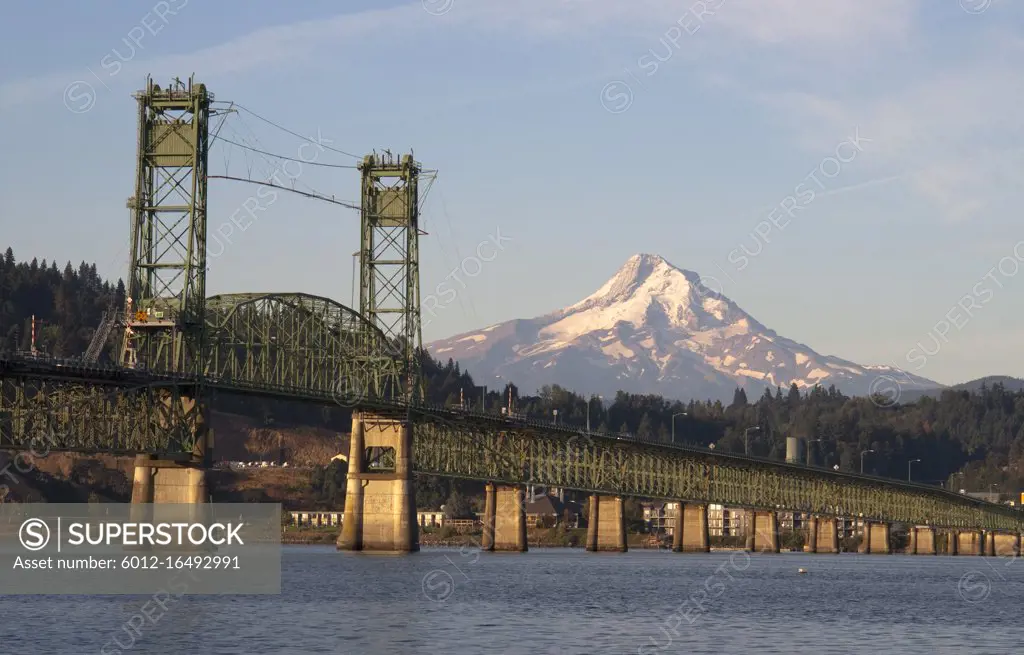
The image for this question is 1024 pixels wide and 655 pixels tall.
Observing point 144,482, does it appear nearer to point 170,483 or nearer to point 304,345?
point 170,483

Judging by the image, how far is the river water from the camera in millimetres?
70562

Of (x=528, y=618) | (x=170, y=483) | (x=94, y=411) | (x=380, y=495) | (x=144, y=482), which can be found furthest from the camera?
(x=380, y=495)

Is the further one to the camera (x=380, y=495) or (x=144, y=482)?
(x=380, y=495)

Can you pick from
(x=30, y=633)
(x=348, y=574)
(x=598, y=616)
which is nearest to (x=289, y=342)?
(x=348, y=574)

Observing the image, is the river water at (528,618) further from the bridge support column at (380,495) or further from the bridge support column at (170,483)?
the bridge support column at (380,495)

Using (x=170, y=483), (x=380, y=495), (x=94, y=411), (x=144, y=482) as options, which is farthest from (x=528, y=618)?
(x=380, y=495)

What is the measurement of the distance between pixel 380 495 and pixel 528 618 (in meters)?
89.1

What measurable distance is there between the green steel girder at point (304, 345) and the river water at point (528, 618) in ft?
101

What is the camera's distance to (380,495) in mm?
172750

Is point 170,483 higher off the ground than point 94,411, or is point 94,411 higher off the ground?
point 94,411

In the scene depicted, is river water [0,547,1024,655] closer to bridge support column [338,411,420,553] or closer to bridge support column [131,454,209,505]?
bridge support column [131,454,209,505]

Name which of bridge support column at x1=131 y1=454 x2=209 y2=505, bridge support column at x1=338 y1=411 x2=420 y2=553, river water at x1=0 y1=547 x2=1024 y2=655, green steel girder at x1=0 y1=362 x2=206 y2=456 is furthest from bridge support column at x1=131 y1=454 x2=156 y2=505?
bridge support column at x1=338 y1=411 x2=420 y2=553

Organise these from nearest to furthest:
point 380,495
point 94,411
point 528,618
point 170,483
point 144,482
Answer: point 528,618 → point 94,411 → point 144,482 → point 170,483 → point 380,495

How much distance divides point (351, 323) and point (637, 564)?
40745mm
